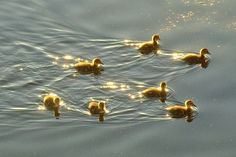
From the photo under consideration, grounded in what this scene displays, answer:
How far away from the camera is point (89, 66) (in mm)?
10234

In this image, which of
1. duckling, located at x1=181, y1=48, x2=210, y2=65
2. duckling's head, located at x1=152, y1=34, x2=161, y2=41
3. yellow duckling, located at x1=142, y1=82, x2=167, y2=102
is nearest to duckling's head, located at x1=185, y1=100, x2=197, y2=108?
yellow duckling, located at x1=142, y1=82, x2=167, y2=102

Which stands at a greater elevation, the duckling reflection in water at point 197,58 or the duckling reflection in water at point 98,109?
the duckling reflection in water at point 197,58

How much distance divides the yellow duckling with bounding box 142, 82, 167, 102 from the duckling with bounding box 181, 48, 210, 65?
1014 millimetres

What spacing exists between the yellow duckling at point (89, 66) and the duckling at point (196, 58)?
129 cm

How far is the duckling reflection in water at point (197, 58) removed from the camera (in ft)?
34.7

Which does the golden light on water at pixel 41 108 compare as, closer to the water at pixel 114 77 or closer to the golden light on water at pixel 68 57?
the water at pixel 114 77

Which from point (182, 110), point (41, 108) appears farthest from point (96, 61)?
point (182, 110)

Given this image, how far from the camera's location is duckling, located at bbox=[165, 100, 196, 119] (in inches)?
368

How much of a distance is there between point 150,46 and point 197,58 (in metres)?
0.72

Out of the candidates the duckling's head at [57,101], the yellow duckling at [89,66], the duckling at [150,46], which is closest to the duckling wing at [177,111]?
the yellow duckling at [89,66]

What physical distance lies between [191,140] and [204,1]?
407 centimetres

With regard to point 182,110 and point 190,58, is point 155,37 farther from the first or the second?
point 182,110

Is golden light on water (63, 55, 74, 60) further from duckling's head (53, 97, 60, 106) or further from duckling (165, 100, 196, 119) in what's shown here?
duckling (165, 100, 196, 119)

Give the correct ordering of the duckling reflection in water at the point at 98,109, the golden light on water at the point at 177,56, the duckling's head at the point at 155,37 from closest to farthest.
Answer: the duckling reflection in water at the point at 98,109 < the golden light on water at the point at 177,56 < the duckling's head at the point at 155,37
